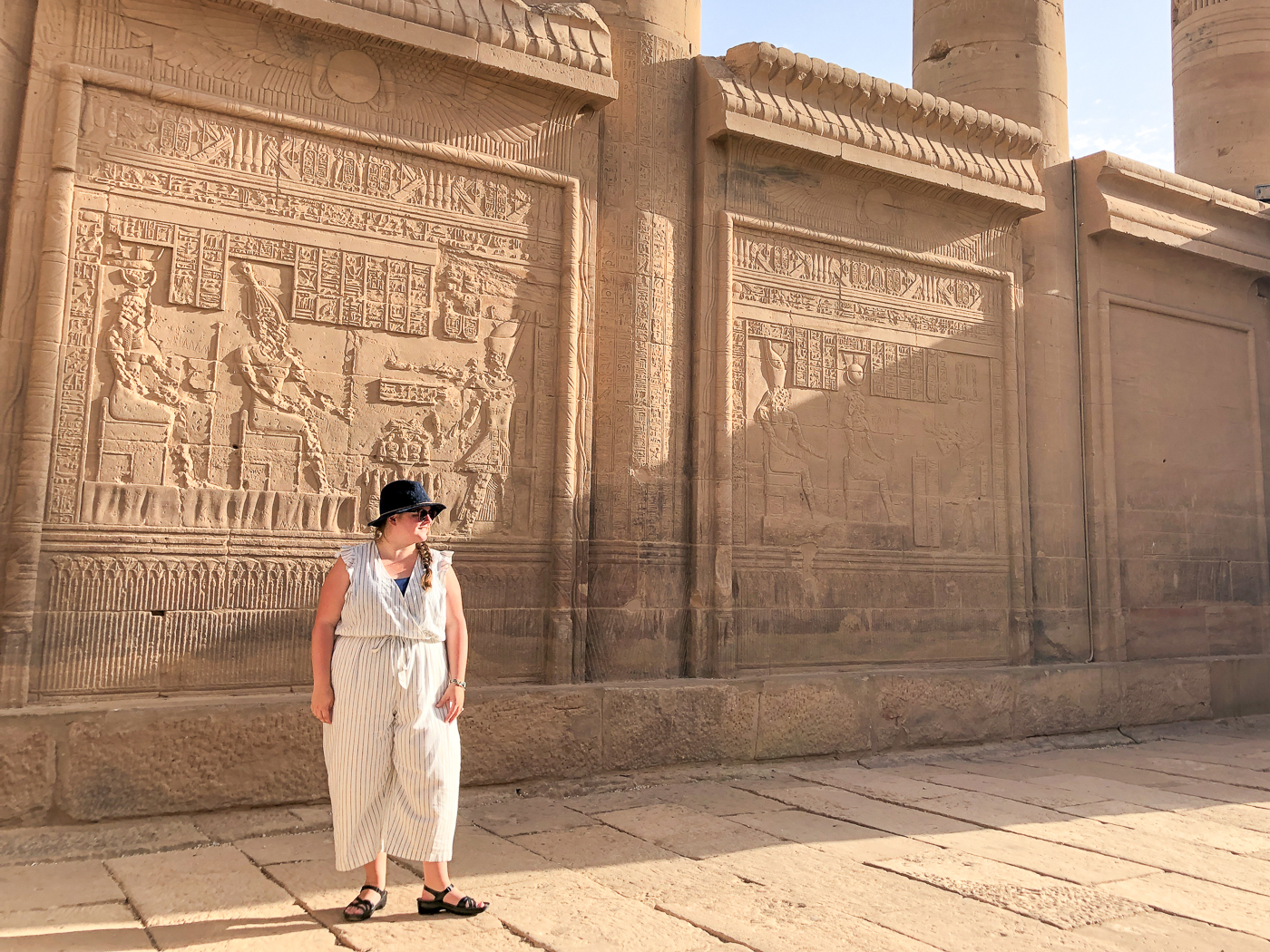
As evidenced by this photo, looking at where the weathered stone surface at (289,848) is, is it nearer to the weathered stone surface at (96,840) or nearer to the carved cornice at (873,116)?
the weathered stone surface at (96,840)

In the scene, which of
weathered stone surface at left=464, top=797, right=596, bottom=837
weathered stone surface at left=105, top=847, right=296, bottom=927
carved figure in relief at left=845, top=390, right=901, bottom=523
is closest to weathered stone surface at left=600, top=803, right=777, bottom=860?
weathered stone surface at left=464, top=797, right=596, bottom=837

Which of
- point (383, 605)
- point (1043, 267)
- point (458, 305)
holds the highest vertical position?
point (1043, 267)

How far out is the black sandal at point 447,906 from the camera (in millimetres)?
3010

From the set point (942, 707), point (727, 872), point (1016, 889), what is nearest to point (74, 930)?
point (727, 872)

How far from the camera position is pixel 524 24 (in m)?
5.37

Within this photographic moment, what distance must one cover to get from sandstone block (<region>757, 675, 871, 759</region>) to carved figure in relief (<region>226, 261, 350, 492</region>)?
8.56 feet

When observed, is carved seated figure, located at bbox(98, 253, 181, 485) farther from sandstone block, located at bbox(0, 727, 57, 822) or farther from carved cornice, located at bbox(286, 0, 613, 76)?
carved cornice, located at bbox(286, 0, 613, 76)

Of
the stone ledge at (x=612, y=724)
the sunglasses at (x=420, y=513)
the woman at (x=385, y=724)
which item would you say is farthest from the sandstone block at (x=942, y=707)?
the sunglasses at (x=420, y=513)

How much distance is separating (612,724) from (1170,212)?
5953 mm

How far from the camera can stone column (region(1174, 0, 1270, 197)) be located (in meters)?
9.16

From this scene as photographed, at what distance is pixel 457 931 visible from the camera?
9.53ft

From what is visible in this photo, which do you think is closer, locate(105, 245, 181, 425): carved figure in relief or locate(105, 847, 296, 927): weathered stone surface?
locate(105, 847, 296, 927): weathered stone surface

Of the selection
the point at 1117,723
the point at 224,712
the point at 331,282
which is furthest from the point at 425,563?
the point at 1117,723

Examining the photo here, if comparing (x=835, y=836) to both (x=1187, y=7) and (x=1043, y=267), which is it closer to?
(x=1043, y=267)
